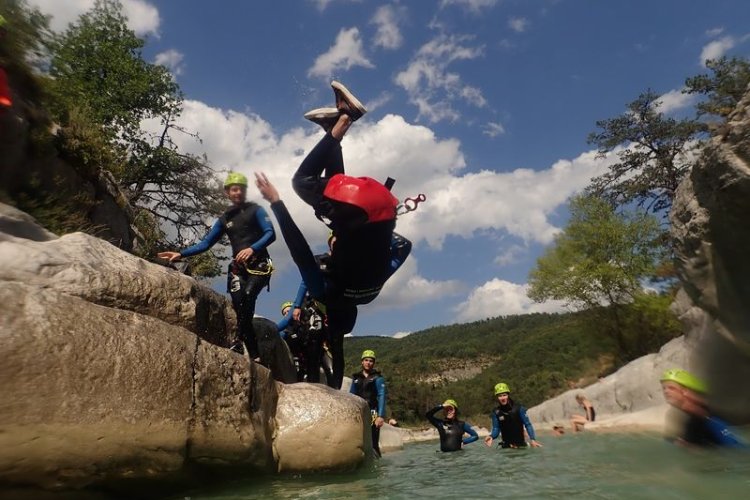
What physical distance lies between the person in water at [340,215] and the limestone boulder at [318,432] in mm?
1125

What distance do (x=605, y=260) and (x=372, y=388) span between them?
22790 mm

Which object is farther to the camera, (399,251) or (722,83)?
(722,83)

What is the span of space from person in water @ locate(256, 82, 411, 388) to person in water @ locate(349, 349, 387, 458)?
4124 millimetres

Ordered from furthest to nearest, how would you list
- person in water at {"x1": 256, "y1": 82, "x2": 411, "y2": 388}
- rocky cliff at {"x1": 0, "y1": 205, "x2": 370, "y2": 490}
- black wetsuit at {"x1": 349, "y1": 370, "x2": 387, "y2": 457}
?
black wetsuit at {"x1": 349, "y1": 370, "x2": 387, "y2": 457} < person in water at {"x1": 256, "y1": 82, "x2": 411, "y2": 388} < rocky cliff at {"x1": 0, "y1": 205, "x2": 370, "y2": 490}

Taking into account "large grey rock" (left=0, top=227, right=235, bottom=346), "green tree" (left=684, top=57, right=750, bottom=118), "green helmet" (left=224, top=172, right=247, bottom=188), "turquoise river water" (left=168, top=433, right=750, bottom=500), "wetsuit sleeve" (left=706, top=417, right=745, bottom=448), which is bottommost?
"turquoise river water" (left=168, top=433, right=750, bottom=500)

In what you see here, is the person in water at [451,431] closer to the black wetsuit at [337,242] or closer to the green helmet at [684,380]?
the green helmet at [684,380]

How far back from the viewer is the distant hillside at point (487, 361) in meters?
29.9

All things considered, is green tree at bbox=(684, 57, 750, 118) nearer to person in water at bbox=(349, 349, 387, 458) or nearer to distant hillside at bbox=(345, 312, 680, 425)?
distant hillside at bbox=(345, 312, 680, 425)

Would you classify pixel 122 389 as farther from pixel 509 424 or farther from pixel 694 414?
pixel 509 424

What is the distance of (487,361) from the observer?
10550 centimetres

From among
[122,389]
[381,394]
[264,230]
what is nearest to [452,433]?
[381,394]

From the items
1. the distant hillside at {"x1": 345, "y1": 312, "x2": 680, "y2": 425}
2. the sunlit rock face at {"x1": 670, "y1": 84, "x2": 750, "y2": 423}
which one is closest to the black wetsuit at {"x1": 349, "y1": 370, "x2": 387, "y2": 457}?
the sunlit rock face at {"x1": 670, "y1": 84, "x2": 750, "y2": 423}

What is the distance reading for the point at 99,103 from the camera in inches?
767

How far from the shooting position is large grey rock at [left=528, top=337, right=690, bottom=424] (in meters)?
17.1
